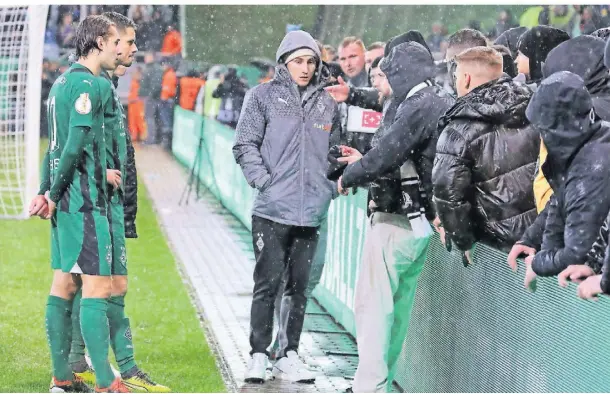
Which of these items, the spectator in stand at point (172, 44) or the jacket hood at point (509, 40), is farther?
the spectator in stand at point (172, 44)

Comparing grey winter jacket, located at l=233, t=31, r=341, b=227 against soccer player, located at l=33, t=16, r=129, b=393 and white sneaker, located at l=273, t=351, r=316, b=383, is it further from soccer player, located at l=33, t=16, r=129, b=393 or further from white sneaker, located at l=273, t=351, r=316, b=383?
soccer player, located at l=33, t=16, r=129, b=393

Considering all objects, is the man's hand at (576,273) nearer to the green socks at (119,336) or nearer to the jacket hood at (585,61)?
the jacket hood at (585,61)

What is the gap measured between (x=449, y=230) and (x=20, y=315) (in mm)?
4694

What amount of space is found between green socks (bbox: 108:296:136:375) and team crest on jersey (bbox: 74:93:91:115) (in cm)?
119

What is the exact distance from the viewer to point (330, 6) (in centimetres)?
2369

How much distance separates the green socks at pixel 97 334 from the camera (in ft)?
19.6

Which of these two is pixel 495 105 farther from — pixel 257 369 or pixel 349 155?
pixel 257 369

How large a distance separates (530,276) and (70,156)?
245 centimetres

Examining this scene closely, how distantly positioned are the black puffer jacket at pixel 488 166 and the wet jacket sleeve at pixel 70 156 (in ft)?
5.87

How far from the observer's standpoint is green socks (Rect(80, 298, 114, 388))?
19.6 feet

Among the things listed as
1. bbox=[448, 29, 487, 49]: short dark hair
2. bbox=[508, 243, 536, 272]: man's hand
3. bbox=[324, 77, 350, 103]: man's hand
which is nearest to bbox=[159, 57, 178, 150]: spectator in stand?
bbox=[324, 77, 350, 103]: man's hand

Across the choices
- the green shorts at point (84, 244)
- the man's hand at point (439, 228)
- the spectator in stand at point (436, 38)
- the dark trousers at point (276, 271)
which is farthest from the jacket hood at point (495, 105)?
the spectator in stand at point (436, 38)

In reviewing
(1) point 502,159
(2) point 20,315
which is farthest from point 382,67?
(2) point 20,315

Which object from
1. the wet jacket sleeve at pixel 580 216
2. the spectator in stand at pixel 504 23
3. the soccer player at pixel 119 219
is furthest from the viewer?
the spectator in stand at pixel 504 23
